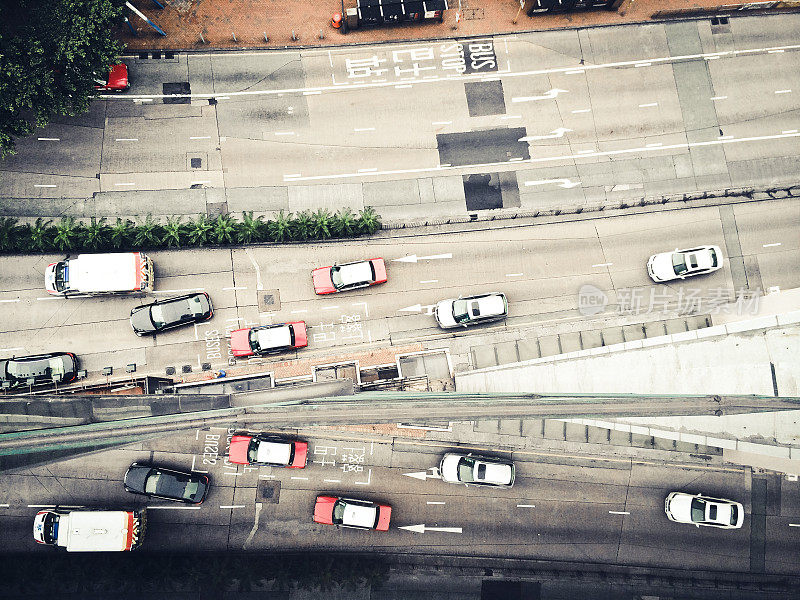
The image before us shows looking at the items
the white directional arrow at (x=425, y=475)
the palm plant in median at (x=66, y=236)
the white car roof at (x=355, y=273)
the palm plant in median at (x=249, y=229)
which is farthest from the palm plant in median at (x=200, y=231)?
the white directional arrow at (x=425, y=475)

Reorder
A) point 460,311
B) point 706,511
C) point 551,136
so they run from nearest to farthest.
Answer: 1. point 706,511
2. point 460,311
3. point 551,136

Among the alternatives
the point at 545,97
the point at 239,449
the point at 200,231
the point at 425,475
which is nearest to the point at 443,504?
the point at 425,475

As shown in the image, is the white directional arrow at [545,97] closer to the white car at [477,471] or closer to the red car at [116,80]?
the white car at [477,471]

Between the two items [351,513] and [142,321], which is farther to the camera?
[142,321]

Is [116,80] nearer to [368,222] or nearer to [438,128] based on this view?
[368,222]

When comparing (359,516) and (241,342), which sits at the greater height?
(241,342)

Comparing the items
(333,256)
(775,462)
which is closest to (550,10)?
(333,256)
